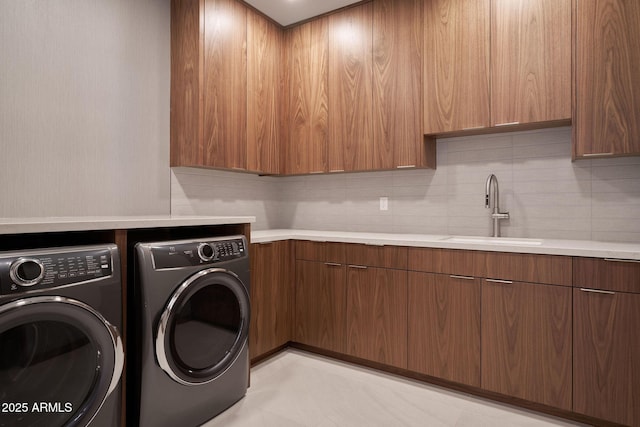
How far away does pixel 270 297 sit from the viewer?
2.57 metres

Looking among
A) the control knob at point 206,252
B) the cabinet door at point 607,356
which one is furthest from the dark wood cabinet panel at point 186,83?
the cabinet door at point 607,356

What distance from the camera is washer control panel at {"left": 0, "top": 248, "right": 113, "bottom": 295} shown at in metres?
1.15

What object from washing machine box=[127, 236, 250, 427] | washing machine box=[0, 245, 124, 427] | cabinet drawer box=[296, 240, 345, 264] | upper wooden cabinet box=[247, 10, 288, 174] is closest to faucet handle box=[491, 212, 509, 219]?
cabinet drawer box=[296, 240, 345, 264]

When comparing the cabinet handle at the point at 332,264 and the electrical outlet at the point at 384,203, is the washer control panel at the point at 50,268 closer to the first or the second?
the cabinet handle at the point at 332,264

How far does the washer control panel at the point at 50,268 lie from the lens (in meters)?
1.15

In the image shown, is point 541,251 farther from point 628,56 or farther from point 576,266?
point 628,56

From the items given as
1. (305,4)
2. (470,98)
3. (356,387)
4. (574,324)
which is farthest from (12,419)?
(305,4)

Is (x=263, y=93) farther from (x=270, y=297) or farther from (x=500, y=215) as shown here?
(x=500, y=215)

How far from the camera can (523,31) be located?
7.12ft

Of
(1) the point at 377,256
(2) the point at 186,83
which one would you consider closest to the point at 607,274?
(1) the point at 377,256

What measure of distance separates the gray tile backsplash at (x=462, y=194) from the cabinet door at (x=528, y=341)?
643 millimetres

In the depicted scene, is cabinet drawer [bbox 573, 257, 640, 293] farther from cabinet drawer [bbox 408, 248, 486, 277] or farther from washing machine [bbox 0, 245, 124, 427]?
washing machine [bbox 0, 245, 124, 427]

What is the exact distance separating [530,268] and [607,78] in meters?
1.09

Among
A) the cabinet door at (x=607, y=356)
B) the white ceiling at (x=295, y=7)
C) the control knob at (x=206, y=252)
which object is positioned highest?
the white ceiling at (x=295, y=7)
